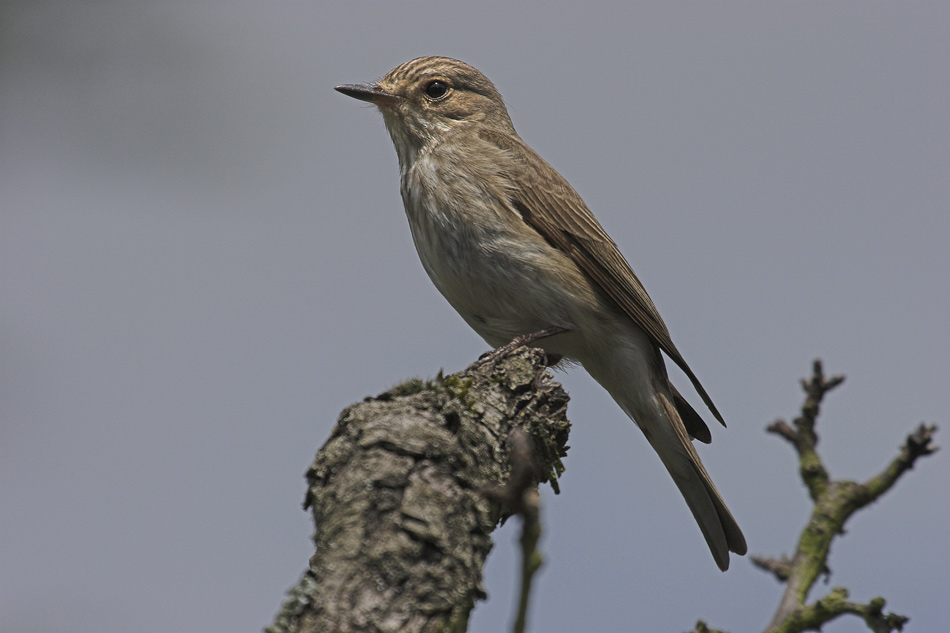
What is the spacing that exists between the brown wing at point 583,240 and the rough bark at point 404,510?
8.50ft

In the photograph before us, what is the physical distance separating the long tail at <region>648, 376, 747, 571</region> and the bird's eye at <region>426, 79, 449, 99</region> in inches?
111

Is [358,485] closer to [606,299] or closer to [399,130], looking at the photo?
[606,299]

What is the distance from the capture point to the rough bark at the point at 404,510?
8.86ft

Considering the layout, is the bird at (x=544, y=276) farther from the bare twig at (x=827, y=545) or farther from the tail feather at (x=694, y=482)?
the bare twig at (x=827, y=545)

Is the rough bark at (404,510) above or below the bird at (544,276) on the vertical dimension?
below

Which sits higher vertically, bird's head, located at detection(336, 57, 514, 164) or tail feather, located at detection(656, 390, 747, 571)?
bird's head, located at detection(336, 57, 514, 164)

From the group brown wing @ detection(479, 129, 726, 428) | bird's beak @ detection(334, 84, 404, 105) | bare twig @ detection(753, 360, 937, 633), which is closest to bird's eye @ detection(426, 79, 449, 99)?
bird's beak @ detection(334, 84, 404, 105)

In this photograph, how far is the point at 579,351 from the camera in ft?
20.9

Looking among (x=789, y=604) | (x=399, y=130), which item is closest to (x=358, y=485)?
(x=789, y=604)

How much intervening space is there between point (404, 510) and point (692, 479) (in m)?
3.74

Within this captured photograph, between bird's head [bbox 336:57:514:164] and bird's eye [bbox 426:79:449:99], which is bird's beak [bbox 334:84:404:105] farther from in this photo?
bird's eye [bbox 426:79:449:99]

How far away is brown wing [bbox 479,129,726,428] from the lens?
625 cm

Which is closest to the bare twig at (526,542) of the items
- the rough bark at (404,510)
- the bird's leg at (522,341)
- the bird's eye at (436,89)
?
the rough bark at (404,510)

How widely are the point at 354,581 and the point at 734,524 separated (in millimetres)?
3864
